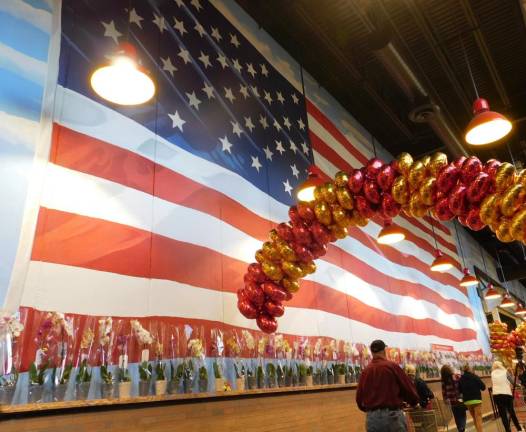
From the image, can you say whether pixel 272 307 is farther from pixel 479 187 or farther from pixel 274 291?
pixel 479 187

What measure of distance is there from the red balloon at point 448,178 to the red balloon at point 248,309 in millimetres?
2060

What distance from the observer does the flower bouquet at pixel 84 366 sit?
2.91m

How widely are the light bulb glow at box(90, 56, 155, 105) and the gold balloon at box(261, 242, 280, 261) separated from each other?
194 centimetres

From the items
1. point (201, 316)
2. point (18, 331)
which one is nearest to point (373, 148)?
point (201, 316)

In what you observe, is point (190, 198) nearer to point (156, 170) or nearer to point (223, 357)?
point (156, 170)

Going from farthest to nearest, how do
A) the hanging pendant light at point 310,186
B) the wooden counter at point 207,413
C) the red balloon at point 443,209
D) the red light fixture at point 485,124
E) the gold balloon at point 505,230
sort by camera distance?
the hanging pendant light at point 310,186
the red light fixture at point 485,124
the red balloon at point 443,209
the gold balloon at point 505,230
the wooden counter at point 207,413

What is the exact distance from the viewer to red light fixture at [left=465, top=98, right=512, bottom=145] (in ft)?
15.1

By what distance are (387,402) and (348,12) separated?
6.07 metres

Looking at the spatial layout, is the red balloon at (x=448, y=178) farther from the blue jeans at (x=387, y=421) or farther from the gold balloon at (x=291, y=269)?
the blue jeans at (x=387, y=421)

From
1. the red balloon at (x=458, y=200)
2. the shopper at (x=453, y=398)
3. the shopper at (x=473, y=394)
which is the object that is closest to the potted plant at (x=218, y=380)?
the red balloon at (x=458, y=200)

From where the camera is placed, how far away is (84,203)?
3547mm

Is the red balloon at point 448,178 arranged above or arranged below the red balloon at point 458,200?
above

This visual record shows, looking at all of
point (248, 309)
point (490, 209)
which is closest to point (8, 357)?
point (248, 309)

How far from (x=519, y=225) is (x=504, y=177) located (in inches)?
15.5
